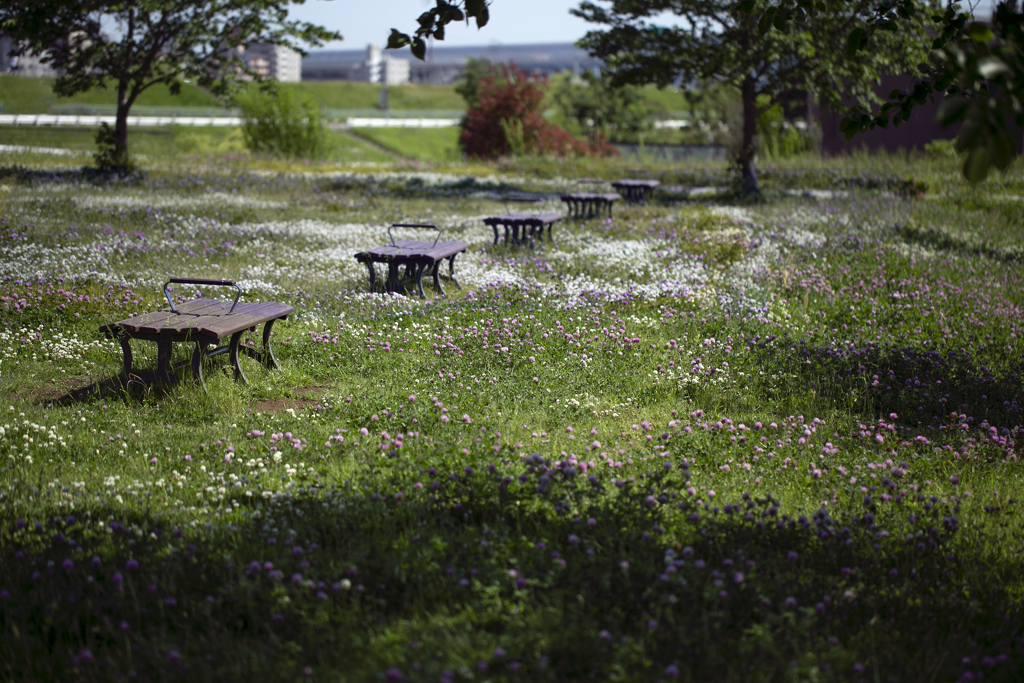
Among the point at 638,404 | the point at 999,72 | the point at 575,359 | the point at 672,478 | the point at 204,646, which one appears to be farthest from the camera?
the point at 575,359

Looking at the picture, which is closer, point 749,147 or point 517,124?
point 749,147

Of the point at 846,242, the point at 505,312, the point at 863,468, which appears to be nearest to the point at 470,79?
the point at 846,242

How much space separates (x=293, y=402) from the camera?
571 cm

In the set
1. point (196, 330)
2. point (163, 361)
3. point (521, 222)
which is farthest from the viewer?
point (521, 222)

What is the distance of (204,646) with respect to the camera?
270cm

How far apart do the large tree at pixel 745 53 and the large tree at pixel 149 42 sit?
954cm

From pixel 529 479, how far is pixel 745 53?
1767 cm

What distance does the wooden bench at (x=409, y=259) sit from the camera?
853 cm

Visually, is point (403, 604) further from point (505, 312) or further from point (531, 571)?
point (505, 312)

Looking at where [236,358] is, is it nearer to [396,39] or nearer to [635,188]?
[396,39]

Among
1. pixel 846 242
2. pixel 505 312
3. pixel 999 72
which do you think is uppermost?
pixel 999 72

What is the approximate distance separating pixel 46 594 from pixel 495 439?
251cm

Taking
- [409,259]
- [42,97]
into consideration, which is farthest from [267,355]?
[42,97]

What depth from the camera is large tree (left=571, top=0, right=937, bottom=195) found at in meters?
17.8
